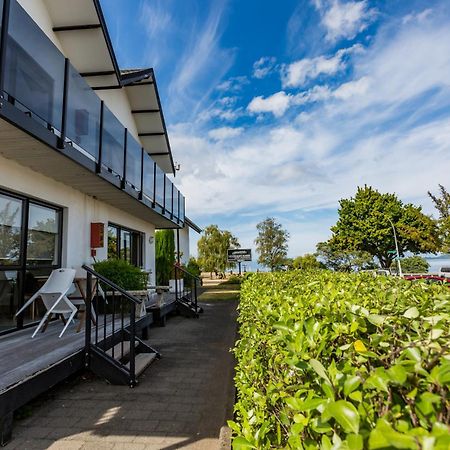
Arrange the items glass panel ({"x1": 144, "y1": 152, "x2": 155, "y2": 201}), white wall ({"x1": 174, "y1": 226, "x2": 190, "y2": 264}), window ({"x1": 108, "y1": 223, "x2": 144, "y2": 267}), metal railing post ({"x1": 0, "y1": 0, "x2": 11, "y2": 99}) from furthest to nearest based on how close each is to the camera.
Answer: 1. white wall ({"x1": 174, "y1": 226, "x2": 190, "y2": 264})
2. window ({"x1": 108, "y1": 223, "x2": 144, "y2": 267})
3. glass panel ({"x1": 144, "y1": 152, "x2": 155, "y2": 201})
4. metal railing post ({"x1": 0, "y1": 0, "x2": 11, "y2": 99})

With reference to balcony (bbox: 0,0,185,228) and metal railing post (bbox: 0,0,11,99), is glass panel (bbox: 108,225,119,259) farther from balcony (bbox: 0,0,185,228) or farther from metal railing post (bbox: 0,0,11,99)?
metal railing post (bbox: 0,0,11,99)

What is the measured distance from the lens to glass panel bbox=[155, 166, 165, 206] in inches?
409

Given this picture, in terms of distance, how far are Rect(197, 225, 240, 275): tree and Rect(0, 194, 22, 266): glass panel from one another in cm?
3002

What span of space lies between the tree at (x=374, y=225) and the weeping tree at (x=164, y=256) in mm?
26209

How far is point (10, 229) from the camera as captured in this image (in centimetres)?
530

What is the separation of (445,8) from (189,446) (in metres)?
9.54

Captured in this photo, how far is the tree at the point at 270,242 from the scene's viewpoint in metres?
40.0

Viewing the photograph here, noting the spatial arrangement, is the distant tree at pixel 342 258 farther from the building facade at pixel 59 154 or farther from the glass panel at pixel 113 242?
the building facade at pixel 59 154

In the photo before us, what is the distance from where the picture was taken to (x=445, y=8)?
712 cm

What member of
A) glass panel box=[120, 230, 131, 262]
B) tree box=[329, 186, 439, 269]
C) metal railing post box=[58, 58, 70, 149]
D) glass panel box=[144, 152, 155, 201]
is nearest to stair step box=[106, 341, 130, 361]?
metal railing post box=[58, 58, 70, 149]

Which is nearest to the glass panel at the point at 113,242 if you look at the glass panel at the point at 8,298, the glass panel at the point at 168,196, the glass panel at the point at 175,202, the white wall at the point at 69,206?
the white wall at the point at 69,206

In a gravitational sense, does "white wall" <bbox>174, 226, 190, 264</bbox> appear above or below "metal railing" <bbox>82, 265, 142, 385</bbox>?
above

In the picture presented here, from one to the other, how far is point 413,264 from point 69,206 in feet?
133

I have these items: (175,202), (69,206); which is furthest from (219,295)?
(69,206)
